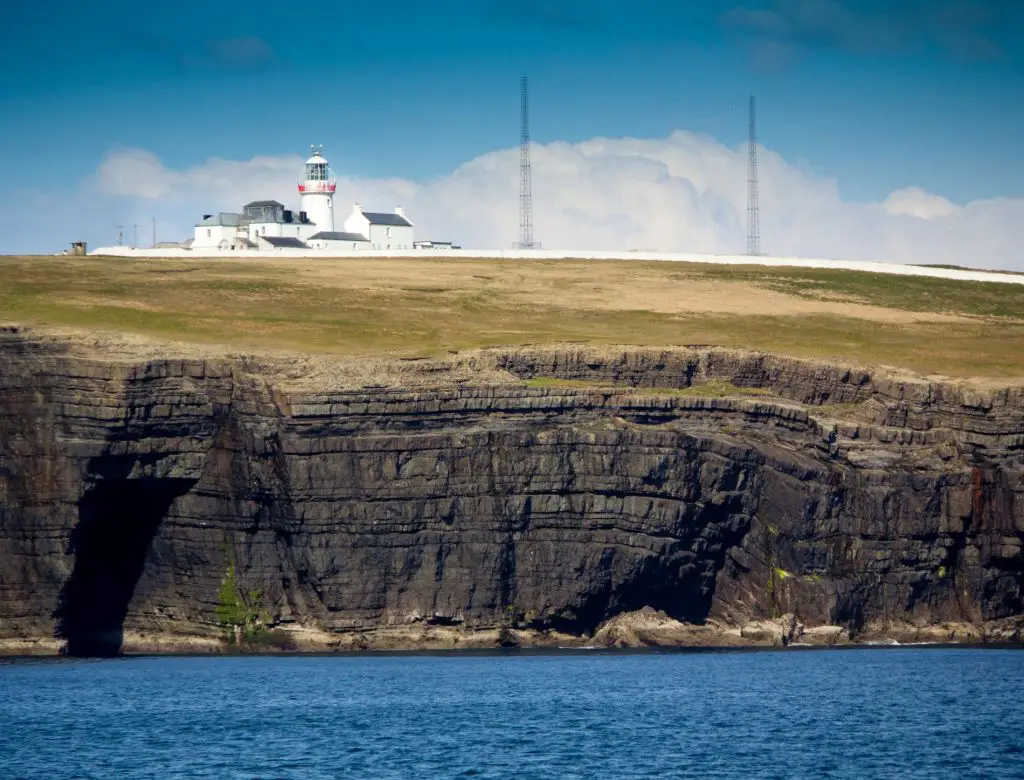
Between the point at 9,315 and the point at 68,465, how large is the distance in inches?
627

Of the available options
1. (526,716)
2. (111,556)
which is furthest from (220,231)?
(526,716)

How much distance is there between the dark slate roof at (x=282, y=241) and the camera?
159 m

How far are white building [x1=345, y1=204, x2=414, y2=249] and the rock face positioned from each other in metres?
72.0

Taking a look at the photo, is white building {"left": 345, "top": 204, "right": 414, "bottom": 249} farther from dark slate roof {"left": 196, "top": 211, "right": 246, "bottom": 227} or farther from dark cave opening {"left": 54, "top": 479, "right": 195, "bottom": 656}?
dark cave opening {"left": 54, "top": 479, "right": 195, "bottom": 656}

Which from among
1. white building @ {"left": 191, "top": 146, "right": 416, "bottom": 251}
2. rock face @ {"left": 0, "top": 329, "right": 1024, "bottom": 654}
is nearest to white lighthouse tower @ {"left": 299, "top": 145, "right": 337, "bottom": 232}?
white building @ {"left": 191, "top": 146, "right": 416, "bottom": 251}

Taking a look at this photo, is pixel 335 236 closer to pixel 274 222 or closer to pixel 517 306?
pixel 274 222

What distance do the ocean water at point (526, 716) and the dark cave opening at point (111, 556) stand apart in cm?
541

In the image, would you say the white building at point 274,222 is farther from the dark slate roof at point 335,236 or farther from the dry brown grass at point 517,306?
the dry brown grass at point 517,306

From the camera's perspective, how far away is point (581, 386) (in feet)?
323

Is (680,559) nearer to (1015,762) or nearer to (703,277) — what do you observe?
(1015,762)

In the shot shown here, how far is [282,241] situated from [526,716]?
321 feet

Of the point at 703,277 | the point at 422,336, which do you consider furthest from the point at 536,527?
the point at 703,277

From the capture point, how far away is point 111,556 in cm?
9519

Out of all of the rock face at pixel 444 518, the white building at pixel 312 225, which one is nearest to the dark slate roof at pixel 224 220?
the white building at pixel 312 225
